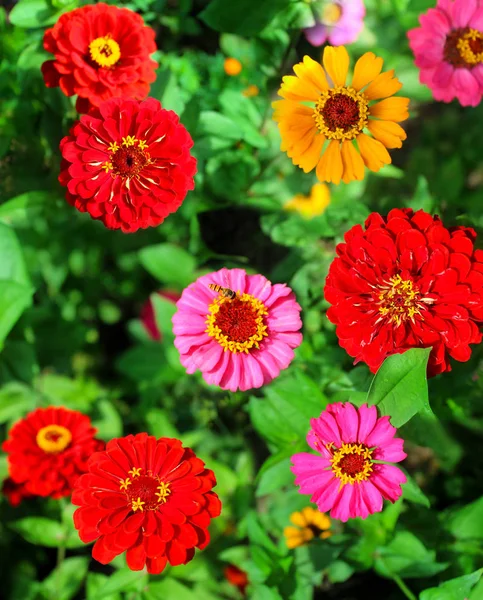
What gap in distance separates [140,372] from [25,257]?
0.53m

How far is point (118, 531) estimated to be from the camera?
1107 mm

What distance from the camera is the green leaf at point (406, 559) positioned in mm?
1418

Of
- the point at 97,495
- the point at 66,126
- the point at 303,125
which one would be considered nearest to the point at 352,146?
the point at 303,125

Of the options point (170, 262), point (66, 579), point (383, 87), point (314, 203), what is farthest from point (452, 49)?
point (66, 579)

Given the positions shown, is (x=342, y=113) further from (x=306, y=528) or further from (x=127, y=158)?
(x=306, y=528)

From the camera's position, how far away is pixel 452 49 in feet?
4.95

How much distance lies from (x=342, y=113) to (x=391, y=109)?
0.10 meters

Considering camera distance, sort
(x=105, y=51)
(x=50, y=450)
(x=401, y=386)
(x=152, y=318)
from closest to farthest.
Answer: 1. (x=401, y=386)
2. (x=105, y=51)
3. (x=50, y=450)
4. (x=152, y=318)

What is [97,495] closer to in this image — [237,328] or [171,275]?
[237,328]

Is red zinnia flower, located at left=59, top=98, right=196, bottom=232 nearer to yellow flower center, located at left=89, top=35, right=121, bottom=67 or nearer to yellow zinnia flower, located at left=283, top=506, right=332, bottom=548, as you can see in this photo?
yellow flower center, located at left=89, top=35, right=121, bottom=67

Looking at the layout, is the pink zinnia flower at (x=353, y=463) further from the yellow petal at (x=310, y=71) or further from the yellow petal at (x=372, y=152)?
the yellow petal at (x=310, y=71)

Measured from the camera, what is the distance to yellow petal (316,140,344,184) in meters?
1.28

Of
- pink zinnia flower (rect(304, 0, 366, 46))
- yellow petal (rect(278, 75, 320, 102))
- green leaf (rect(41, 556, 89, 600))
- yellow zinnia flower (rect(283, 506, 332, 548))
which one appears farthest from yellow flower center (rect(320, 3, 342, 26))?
green leaf (rect(41, 556, 89, 600))

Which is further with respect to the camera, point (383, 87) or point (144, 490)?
point (383, 87)
